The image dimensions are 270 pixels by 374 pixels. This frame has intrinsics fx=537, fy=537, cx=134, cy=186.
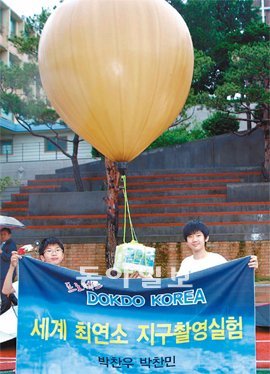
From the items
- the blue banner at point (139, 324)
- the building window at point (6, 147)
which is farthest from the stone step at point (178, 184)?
the building window at point (6, 147)

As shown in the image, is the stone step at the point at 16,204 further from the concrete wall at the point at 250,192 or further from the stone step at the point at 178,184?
the concrete wall at the point at 250,192

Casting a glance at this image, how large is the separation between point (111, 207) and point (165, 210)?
2909 millimetres

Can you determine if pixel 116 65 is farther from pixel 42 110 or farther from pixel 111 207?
pixel 42 110

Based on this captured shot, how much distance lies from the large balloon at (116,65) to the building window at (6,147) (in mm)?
23244

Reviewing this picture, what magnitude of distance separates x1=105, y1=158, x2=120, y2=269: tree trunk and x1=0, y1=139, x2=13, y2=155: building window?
16.4 meters

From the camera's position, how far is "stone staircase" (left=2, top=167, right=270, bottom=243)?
14.5 meters

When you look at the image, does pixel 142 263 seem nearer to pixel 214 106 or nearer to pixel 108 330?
pixel 108 330

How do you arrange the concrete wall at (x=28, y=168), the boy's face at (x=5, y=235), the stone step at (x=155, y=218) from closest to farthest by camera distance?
the boy's face at (x=5, y=235) < the stone step at (x=155, y=218) < the concrete wall at (x=28, y=168)

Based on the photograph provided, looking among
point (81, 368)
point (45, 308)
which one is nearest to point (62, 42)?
point (45, 308)

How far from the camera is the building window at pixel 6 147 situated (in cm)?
2874

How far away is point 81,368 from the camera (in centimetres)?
418

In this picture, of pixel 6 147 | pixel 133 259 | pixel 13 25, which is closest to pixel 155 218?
pixel 133 259

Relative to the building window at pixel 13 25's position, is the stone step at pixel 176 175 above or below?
below

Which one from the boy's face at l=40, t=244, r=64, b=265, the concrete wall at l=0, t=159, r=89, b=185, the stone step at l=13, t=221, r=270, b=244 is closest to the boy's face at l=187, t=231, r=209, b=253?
the boy's face at l=40, t=244, r=64, b=265
